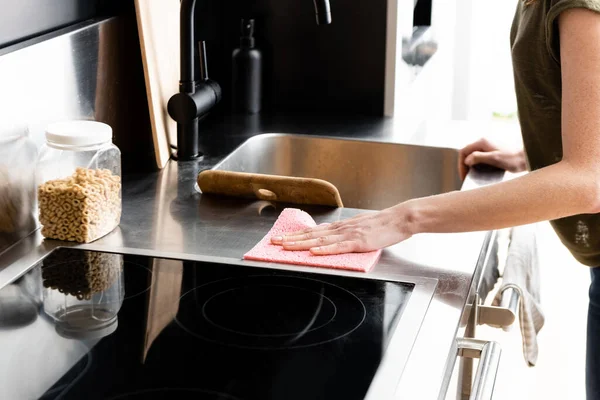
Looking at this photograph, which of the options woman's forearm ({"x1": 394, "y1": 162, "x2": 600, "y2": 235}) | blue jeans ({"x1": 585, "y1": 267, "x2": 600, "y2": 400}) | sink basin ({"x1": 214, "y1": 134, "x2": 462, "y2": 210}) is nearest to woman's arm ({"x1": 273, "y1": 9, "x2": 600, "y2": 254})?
woman's forearm ({"x1": 394, "y1": 162, "x2": 600, "y2": 235})

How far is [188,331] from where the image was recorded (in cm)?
108

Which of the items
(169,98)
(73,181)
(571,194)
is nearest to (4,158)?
(73,181)

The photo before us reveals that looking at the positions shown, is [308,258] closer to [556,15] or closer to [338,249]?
[338,249]

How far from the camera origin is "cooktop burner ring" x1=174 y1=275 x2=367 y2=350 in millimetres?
1046

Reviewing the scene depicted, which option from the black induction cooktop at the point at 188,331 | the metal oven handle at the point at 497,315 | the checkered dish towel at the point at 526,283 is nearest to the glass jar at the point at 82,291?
the black induction cooktop at the point at 188,331

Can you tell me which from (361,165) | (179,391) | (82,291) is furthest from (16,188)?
(361,165)

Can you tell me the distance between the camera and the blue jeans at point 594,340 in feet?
Answer: 5.09

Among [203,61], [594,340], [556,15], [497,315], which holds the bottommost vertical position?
[594,340]

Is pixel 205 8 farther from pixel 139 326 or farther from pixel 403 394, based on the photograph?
pixel 403 394

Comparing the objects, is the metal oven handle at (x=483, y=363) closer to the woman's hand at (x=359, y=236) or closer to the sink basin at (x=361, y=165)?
the woman's hand at (x=359, y=236)

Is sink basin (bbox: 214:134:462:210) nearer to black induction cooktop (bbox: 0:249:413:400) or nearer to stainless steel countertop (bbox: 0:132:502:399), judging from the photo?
stainless steel countertop (bbox: 0:132:502:399)

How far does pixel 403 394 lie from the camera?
926 mm

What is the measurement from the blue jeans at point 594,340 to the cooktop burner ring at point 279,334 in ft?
1.93

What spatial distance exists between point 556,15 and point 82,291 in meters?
0.77
